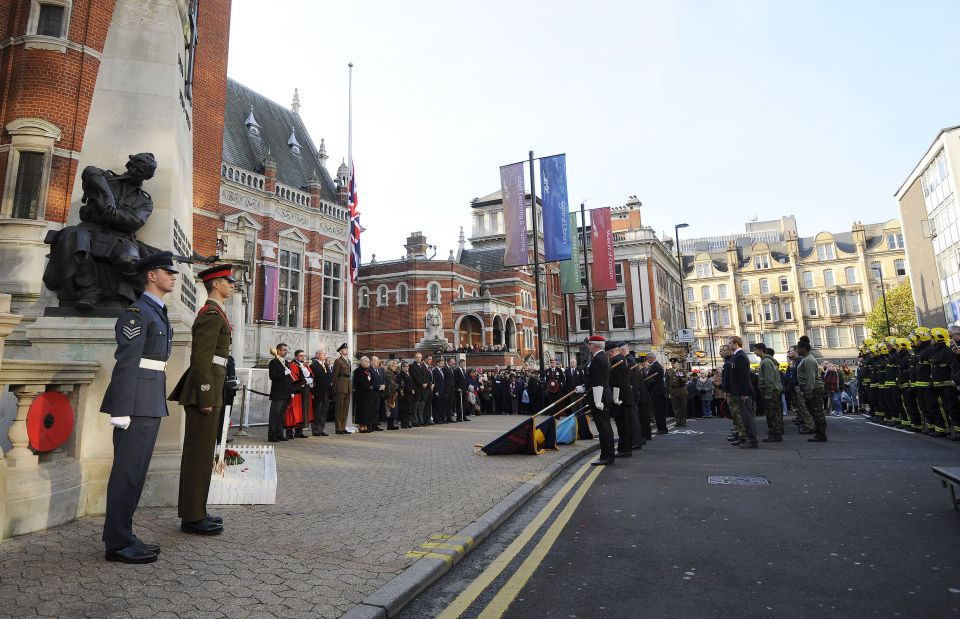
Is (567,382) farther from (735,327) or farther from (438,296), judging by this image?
(735,327)

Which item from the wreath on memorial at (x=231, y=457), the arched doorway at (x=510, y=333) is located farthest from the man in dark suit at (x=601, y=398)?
the arched doorway at (x=510, y=333)

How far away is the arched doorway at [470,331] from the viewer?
147ft

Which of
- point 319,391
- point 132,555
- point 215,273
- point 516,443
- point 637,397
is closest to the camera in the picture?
point 132,555

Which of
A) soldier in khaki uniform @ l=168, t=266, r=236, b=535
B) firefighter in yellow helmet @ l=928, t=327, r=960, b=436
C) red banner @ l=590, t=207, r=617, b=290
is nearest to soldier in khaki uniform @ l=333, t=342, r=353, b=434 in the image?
soldier in khaki uniform @ l=168, t=266, r=236, b=535

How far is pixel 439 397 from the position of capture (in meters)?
19.5

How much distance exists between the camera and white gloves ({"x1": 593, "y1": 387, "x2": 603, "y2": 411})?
9.27 m

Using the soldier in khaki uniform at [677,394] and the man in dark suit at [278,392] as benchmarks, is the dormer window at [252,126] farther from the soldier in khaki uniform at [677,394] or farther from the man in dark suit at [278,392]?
the soldier in khaki uniform at [677,394]

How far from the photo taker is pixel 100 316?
18.7 feet

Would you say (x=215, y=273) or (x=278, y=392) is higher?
(x=215, y=273)

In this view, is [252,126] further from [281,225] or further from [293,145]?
[281,225]

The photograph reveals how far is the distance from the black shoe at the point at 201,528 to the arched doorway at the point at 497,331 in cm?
3983

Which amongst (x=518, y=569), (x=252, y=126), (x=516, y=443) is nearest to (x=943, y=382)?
(x=516, y=443)

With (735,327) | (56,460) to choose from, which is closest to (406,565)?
(56,460)

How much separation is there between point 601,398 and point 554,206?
10991mm
